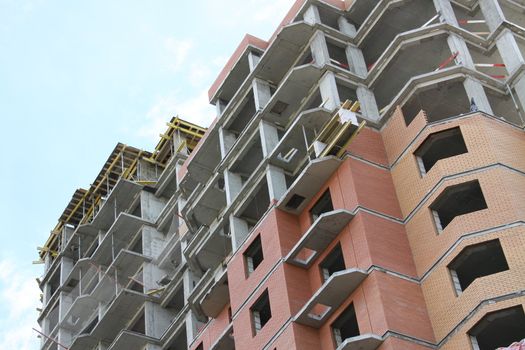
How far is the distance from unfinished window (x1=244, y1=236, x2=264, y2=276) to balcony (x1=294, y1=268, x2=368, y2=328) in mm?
6900

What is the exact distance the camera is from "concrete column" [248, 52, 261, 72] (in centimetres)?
6512

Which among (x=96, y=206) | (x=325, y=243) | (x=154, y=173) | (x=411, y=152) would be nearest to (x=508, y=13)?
(x=411, y=152)

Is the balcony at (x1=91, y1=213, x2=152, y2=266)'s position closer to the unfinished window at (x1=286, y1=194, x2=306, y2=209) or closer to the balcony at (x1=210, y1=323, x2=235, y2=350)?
the balcony at (x1=210, y1=323, x2=235, y2=350)

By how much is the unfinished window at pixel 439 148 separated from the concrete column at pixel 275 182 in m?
7.59

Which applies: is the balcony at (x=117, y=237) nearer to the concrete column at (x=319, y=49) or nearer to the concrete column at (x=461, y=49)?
the concrete column at (x=319, y=49)

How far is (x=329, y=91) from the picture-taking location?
57656 millimetres

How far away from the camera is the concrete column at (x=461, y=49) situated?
5504 centimetres

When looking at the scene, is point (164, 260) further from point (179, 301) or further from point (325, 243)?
point (325, 243)

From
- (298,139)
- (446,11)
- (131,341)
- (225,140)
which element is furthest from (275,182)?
(131,341)

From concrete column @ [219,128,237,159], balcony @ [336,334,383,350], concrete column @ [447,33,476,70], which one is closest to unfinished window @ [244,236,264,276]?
concrete column @ [219,128,237,159]

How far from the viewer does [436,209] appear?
1940 inches

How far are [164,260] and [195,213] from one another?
1023 cm

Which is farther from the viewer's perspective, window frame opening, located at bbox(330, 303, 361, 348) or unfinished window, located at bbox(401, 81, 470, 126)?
unfinished window, located at bbox(401, 81, 470, 126)

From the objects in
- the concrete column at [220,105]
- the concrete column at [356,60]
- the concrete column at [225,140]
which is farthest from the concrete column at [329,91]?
the concrete column at [220,105]
